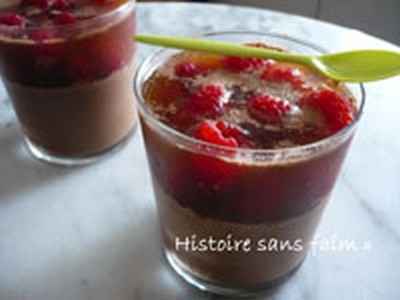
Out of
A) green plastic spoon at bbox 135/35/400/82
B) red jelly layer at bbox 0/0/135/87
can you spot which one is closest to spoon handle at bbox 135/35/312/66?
green plastic spoon at bbox 135/35/400/82

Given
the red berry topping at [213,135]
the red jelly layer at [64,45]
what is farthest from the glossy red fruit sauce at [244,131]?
the red jelly layer at [64,45]

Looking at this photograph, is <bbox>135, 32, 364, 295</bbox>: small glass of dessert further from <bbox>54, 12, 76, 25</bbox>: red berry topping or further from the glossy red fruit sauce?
<bbox>54, 12, 76, 25</bbox>: red berry topping

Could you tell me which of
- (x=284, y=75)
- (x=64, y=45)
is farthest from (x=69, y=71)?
(x=284, y=75)

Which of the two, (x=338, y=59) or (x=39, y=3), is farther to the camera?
(x=39, y=3)

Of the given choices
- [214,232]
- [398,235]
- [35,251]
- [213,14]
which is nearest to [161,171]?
[214,232]

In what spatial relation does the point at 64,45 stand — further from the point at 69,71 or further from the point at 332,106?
the point at 332,106
